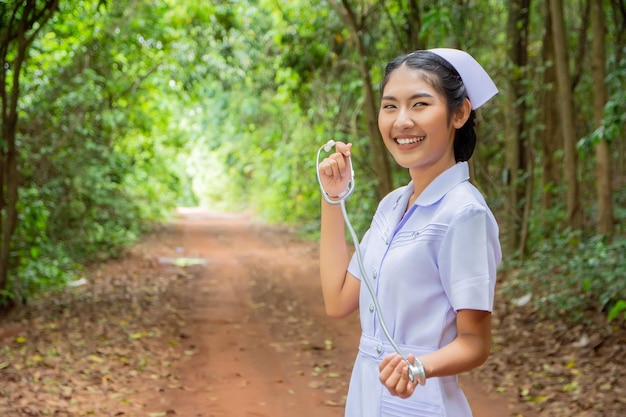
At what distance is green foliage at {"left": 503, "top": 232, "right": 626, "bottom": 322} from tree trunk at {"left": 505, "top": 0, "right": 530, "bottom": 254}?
4.46 feet

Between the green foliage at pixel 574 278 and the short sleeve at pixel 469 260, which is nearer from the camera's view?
the short sleeve at pixel 469 260

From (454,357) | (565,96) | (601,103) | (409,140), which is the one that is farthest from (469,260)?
(565,96)

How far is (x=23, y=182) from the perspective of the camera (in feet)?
32.7

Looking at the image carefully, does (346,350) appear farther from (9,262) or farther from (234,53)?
(234,53)

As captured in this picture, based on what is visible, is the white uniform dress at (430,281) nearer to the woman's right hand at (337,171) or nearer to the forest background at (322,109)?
the woman's right hand at (337,171)

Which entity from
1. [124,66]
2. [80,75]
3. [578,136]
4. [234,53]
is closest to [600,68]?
[578,136]

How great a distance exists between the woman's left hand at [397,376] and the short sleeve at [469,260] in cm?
A: 19

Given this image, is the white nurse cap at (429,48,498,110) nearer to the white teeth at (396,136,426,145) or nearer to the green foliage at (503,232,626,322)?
the white teeth at (396,136,426,145)

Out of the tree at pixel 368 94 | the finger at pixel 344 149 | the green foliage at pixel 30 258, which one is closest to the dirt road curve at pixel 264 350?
the green foliage at pixel 30 258

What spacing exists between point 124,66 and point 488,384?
11280mm

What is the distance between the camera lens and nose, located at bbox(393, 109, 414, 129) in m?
1.72

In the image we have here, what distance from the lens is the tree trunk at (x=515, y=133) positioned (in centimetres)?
1084

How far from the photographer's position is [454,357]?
1561 mm

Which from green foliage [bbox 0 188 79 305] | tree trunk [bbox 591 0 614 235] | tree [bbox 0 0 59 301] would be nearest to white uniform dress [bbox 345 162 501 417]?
tree [bbox 0 0 59 301]
